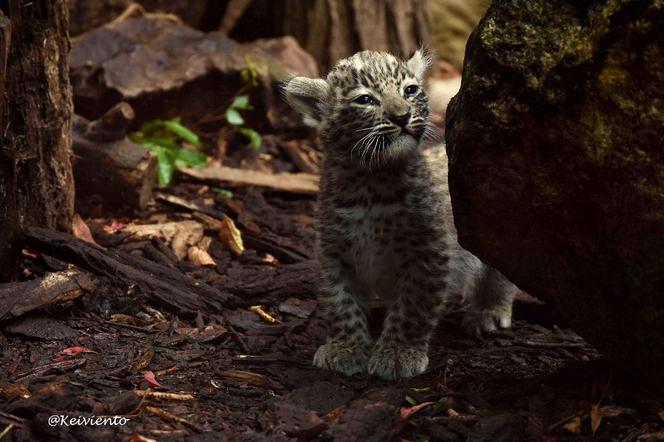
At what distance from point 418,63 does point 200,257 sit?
2268mm

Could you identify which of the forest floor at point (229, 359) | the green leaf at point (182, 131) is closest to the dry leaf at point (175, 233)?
the forest floor at point (229, 359)

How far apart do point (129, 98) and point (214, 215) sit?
1732 mm

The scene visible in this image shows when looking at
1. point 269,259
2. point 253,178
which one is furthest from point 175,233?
point 253,178

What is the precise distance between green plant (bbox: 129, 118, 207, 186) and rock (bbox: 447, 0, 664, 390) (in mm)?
4353

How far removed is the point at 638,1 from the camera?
3.65 metres

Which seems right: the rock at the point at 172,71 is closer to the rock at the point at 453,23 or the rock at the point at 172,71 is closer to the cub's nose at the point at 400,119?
the cub's nose at the point at 400,119

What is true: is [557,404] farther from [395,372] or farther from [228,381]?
[228,381]

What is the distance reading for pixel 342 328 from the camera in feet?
18.4

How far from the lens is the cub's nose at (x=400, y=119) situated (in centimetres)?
531

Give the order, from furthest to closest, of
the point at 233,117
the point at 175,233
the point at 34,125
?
1. the point at 233,117
2. the point at 175,233
3. the point at 34,125

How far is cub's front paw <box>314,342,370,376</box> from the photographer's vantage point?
17.5 ft

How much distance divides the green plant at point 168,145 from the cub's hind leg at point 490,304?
311 cm

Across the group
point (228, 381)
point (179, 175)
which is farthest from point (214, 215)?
point (228, 381)

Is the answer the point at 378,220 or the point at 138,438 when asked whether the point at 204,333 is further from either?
the point at 138,438
